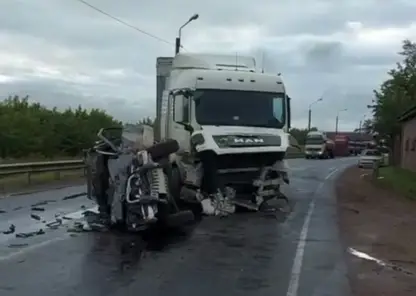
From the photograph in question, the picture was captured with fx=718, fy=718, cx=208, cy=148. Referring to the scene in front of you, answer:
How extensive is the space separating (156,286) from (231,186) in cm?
905

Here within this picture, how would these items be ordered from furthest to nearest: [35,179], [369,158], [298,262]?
[369,158] → [35,179] → [298,262]

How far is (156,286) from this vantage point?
8383 millimetres

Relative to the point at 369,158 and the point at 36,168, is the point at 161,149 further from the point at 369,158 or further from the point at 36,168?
the point at 369,158

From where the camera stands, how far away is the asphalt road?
8.40 metres

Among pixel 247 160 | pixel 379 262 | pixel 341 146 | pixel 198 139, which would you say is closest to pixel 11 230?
pixel 198 139

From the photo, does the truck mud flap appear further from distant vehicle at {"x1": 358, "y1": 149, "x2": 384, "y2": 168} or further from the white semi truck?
distant vehicle at {"x1": 358, "y1": 149, "x2": 384, "y2": 168}

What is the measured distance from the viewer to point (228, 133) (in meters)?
17.0

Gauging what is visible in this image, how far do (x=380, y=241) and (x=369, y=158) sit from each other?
46.4 metres

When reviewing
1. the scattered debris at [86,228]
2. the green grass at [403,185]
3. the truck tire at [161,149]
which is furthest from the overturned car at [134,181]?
the green grass at [403,185]

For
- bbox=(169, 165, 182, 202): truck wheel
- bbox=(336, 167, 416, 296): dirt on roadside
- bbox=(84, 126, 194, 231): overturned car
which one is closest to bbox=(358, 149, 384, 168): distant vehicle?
bbox=(336, 167, 416, 296): dirt on roadside

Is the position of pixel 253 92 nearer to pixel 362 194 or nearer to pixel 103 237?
pixel 103 237

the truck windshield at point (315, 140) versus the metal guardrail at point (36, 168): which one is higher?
the truck windshield at point (315, 140)

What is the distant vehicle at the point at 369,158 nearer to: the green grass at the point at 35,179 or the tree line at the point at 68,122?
the tree line at the point at 68,122

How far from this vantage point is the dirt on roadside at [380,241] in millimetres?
9367
